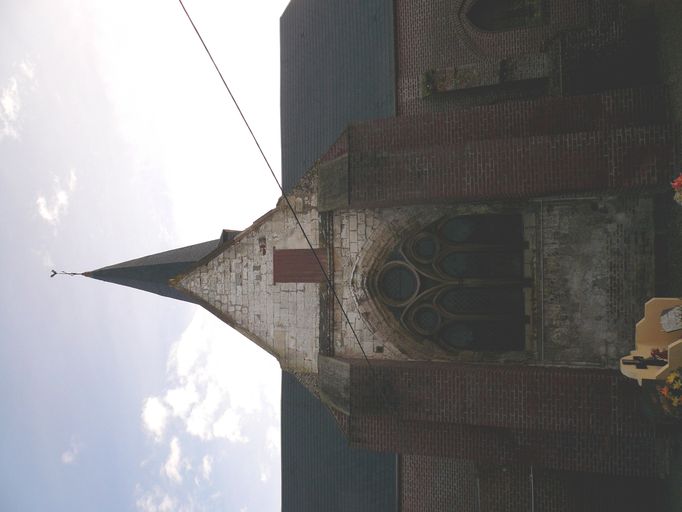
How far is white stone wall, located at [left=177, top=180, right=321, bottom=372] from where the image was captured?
930cm

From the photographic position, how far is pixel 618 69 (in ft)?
28.2

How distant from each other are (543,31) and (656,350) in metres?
6.91

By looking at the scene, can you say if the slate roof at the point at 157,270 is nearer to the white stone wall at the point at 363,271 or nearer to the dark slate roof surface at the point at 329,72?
the white stone wall at the point at 363,271

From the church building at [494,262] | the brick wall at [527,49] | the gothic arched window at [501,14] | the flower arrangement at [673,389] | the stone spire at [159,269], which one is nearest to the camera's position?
the flower arrangement at [673,389]

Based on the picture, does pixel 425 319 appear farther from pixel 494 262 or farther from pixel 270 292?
pixel 270 292

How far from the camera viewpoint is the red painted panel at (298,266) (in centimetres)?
916

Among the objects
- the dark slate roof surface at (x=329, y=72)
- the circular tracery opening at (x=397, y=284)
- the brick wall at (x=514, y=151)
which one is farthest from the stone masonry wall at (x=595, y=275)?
the dark slate roof surface at (x=329, y=72)

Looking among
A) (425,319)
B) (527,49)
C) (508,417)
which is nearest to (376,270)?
(425,319)

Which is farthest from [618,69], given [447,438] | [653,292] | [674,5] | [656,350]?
[447,438]

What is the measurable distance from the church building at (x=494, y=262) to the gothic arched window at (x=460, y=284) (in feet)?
0.09

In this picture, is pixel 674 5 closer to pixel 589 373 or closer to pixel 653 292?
pixel 653 292

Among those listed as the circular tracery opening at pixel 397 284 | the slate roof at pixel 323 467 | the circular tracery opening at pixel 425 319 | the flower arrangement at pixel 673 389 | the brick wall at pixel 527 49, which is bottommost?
the slate roof at pixel 323 467

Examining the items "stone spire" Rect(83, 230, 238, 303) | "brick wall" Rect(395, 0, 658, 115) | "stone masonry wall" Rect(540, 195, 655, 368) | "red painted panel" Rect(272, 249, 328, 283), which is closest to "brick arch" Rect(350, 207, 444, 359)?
"red painted panel" Rect(272, 249, 328, 283)

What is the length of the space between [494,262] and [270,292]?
418 cm
